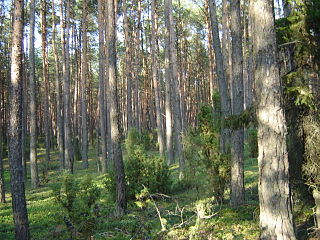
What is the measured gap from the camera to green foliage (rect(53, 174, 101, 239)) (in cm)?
674

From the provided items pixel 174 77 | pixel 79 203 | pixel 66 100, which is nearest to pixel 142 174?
pixel 79 203

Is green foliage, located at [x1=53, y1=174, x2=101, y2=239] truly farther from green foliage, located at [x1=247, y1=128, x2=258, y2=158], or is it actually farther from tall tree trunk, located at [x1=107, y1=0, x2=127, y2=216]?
green foliage, located at [x1=247, y1=128, x2=258, y2=158]

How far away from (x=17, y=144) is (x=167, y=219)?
4474mm

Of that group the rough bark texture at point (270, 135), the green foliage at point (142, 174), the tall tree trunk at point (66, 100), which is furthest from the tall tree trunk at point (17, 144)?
the tall tree trunk at point (66, 100)

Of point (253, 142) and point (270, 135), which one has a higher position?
point (270, 135)

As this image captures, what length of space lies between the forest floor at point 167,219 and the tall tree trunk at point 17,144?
2.56ft

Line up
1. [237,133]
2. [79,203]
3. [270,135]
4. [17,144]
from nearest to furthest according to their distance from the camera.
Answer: [270,135], [79,203], [17,144], [237,133]

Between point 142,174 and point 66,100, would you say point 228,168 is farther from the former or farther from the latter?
point 66,100

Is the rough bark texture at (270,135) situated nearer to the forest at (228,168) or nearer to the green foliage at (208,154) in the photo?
the forest at (228,168)

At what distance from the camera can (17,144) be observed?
752 centimetres

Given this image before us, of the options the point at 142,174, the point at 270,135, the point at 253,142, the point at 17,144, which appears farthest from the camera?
the point at 253,142

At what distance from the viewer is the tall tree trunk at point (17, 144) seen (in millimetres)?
7323

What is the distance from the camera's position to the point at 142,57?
108 feet

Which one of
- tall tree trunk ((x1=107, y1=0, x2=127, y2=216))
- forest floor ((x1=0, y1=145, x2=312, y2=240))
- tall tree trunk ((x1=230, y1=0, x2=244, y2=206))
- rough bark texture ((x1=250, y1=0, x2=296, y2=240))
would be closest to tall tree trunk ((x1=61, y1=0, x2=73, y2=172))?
forest floor ((x1=0, y1=145, x2=312, y2=240))
